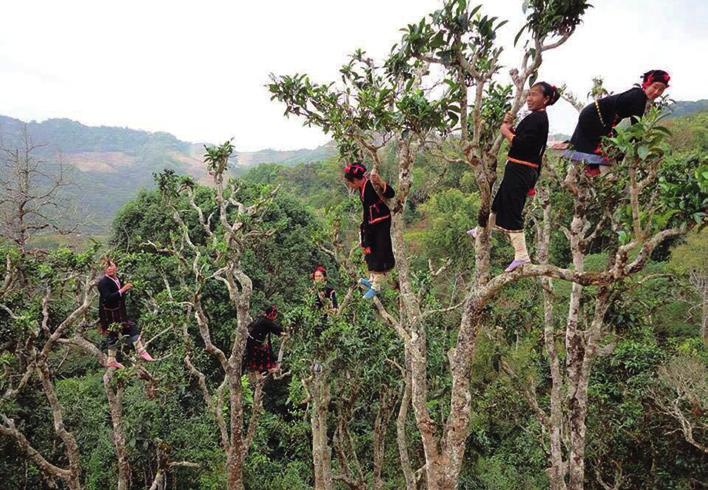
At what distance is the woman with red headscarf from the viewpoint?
3.82m

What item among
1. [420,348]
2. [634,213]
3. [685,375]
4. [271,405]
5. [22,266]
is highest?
[634,213]

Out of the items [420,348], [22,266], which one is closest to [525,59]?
[420,348]

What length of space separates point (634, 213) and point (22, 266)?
851 cm

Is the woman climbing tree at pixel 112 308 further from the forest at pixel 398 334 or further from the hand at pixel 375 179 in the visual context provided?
the hand at pixel 375 179

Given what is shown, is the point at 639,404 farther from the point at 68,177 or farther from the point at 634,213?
the point at 68,177

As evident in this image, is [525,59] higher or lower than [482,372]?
higher

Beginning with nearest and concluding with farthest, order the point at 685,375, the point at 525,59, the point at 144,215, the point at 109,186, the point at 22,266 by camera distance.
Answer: the point at 525,59
the point at 22,266
the point at 685,375
the point at 144,215
the point at 109,186

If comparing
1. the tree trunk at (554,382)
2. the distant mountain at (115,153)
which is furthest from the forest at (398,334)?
the distant mountain at (115,153)

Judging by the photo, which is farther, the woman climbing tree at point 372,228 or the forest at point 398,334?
the woman climbing tree at point 372,228

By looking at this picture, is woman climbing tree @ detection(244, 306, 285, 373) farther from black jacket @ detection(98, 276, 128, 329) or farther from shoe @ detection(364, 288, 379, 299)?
shoe @ detection(364, 288, 379, 299)

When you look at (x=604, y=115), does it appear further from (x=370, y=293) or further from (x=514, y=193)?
(x=370, y=293)

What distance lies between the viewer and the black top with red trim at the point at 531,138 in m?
3.64

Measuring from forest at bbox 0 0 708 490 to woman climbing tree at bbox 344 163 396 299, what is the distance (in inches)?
12.7

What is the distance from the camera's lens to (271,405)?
15422 millimetres
